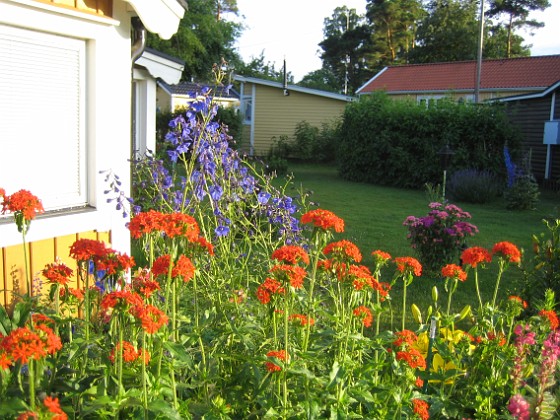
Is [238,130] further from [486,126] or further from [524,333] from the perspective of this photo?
[524,333]

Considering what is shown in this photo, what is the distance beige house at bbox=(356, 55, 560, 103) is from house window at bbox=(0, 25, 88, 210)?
22223 millimetres

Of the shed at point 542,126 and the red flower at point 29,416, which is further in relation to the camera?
the shed at point 542,126

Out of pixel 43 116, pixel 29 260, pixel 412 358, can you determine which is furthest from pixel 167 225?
pixel 43 116

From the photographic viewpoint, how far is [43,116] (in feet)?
12.1

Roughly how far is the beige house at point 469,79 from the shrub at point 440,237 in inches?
740

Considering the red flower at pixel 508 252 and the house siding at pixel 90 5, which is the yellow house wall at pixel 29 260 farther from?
the red flower at pixel 508 252

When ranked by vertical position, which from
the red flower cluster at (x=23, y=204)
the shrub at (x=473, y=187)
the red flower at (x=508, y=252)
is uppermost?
the red flower cluster at (x=23, y=204)

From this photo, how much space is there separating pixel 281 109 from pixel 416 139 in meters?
11.1

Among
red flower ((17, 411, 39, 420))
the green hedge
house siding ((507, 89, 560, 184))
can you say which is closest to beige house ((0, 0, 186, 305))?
red flower ((17, 411, 39, 420))

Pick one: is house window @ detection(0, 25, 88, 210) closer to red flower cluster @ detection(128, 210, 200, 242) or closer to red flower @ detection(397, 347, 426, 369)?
red flower cluster @ detection(128, 210, 200, 242)

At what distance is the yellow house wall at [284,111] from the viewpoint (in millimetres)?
25406

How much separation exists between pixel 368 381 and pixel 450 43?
40416mm

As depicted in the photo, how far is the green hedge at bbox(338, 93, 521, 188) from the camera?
1459 centimetres

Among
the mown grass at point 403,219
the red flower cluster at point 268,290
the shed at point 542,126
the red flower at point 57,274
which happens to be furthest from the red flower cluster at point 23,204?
the shed at point 542,126
